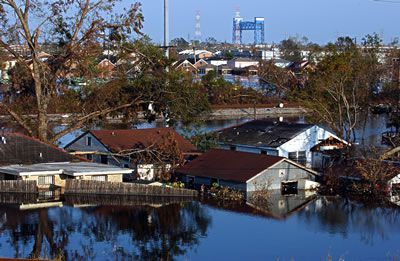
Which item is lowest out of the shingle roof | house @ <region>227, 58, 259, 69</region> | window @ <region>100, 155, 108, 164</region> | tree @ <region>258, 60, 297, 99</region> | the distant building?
window @ <region>100, 155, 108, 164</region>

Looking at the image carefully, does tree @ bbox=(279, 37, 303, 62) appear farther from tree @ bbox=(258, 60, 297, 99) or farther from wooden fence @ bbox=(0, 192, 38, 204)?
wooden fence @ bbox=(0, 192, 38, 204)

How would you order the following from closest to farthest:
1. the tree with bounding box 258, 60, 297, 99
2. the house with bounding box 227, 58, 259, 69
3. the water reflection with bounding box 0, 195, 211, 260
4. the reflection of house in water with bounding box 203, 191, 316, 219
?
the water reflection with bounding box 0, 195, 211, 260 < the reflection of house in water with bounding box 203, 191, 316, 219 < the tree with bounding box 258, 60, 297, 99 < the house with bounding box 227, 58, 259, 69

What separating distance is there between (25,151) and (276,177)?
5.46 metres

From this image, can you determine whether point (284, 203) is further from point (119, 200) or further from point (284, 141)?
point (119, 200)

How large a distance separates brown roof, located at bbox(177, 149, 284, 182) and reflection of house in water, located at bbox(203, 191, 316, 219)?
0.69 meters

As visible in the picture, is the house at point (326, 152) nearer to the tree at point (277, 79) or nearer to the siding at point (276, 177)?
the siding at point (276, 177)

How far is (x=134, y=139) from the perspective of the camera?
18.3 metres

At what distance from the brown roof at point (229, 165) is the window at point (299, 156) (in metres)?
1.70

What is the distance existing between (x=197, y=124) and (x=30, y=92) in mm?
4638

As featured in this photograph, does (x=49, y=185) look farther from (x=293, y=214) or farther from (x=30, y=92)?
(x=293, y=214)

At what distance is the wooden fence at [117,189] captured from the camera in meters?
15.4

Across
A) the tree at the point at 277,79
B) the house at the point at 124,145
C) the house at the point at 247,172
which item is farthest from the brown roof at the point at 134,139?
the tree at the point at 277,79

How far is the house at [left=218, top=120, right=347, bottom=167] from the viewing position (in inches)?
724

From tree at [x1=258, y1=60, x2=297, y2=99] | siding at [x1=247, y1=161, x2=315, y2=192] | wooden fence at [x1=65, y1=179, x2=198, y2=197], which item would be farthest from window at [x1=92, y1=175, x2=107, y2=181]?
tree at [x1=258, y1=60, x2=297, y2=99]
